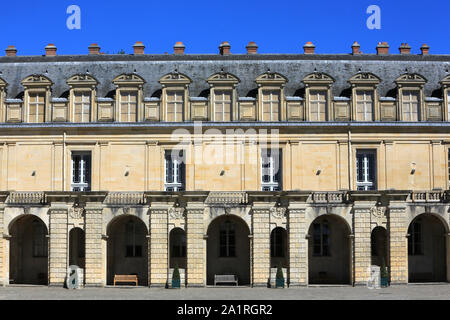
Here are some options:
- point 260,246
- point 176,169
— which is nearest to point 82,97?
point 176,169

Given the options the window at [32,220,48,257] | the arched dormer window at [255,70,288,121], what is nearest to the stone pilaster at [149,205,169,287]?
the window at [32,220,48,257]

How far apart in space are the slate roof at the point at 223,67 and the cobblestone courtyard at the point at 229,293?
43.4ft

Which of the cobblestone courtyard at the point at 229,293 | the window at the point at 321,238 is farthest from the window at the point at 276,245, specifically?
the cobblestone courtyard at the point at 229,293

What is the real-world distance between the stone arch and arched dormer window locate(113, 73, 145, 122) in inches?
719

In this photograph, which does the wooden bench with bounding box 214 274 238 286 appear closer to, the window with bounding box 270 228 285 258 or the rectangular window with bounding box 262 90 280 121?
the window with bounding box 270 228 285 258

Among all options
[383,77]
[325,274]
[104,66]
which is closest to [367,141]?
[383,77]

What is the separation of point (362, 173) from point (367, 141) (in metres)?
2.03

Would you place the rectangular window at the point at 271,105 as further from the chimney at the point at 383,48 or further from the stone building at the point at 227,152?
the chimney at the point at 383,48

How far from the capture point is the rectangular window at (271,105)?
47.8 metres

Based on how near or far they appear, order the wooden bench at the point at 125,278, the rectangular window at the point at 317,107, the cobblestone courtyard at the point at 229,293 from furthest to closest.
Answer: the rectangular window at the point at 317,107, the wooden bench at the point at 125,278, the cobblestone courtyard at the point at 229,293

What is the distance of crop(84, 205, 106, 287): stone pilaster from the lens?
4456cm

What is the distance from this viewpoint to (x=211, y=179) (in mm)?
47656
